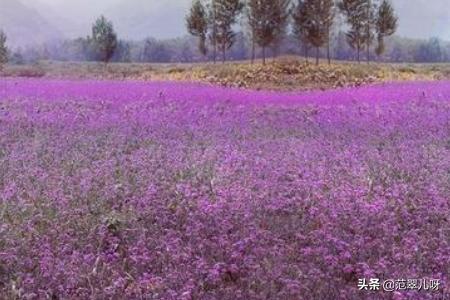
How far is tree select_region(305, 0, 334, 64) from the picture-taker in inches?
1757

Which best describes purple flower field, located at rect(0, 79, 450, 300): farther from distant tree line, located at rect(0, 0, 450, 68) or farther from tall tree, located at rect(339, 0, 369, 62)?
tall tree, located at rect(339, 0, 369, 62)

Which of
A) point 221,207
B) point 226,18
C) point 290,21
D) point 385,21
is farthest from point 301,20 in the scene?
point 221,207

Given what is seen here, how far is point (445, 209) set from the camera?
757 centimetres

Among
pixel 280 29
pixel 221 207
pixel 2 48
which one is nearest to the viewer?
pixel 221 207

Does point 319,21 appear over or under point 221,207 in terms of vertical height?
over

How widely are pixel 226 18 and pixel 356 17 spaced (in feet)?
40.0

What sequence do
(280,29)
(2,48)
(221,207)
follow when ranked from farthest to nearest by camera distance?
(2,48) → (280,29) → (221,207)

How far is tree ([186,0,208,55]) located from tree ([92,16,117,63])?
14.8 m

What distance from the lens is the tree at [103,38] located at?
2857 inches

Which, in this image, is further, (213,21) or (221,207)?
(213,21)

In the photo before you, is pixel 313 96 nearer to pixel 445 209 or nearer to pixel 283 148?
pixel 283 148

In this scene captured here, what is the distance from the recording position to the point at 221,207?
755 cm

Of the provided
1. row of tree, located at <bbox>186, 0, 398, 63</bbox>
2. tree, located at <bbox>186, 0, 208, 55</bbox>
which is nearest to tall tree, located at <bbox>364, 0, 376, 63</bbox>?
row of tree, located at <bbox>186, 0, 398, 63</bbox>

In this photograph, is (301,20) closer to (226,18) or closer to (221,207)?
(226,18)
